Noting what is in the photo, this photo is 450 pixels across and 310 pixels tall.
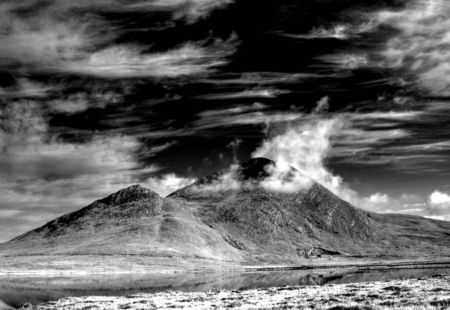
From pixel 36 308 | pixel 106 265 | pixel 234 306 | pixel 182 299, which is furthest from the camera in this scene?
pixel 106 265

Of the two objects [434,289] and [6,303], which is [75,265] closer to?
[6,303]

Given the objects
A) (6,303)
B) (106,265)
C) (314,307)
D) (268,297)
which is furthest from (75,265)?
(314,307)

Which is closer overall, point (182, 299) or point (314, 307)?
point (314, 307)

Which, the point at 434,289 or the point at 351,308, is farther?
the point at 434,289

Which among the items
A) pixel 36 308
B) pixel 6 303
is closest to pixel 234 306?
pixel 36 308

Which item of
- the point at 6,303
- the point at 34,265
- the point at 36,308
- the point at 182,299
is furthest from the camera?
the point at 34,265

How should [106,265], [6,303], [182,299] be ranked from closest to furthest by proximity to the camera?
[182,299], [6,303], [106,265]

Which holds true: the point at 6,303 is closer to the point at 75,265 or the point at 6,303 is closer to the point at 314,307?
the point at 314,307

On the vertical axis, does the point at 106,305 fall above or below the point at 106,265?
below

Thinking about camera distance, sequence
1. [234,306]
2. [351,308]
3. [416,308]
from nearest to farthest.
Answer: [416,308], [351,308], [234,306]
